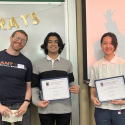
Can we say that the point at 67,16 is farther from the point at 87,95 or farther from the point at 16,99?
the point at 16,99

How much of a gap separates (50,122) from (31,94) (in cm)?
36

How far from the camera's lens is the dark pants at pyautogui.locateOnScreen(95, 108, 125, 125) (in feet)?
4.14

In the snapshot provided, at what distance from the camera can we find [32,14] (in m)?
1.80

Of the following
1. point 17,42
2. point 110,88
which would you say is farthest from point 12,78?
point 110,88

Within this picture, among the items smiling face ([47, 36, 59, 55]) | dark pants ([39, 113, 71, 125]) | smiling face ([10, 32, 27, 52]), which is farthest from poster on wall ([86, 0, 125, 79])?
smiling face ([10, 32, 27, 52])

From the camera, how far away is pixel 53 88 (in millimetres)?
1345

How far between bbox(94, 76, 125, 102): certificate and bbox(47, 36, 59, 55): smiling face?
0.55 metres

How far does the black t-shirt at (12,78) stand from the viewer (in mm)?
1339

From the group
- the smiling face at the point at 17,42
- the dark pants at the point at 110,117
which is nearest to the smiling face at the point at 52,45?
the smiling face at the point at 17,42

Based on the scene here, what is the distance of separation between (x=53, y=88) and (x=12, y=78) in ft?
1.45

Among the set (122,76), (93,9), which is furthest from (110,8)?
(122,76)

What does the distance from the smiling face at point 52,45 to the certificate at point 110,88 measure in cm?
55

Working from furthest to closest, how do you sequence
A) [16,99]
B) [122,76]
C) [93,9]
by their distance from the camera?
1. [93,9]
2. [16,99]
3. [122,76]

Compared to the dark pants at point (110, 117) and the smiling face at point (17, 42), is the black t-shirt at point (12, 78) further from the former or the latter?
the dark pants at point (110, 117)
